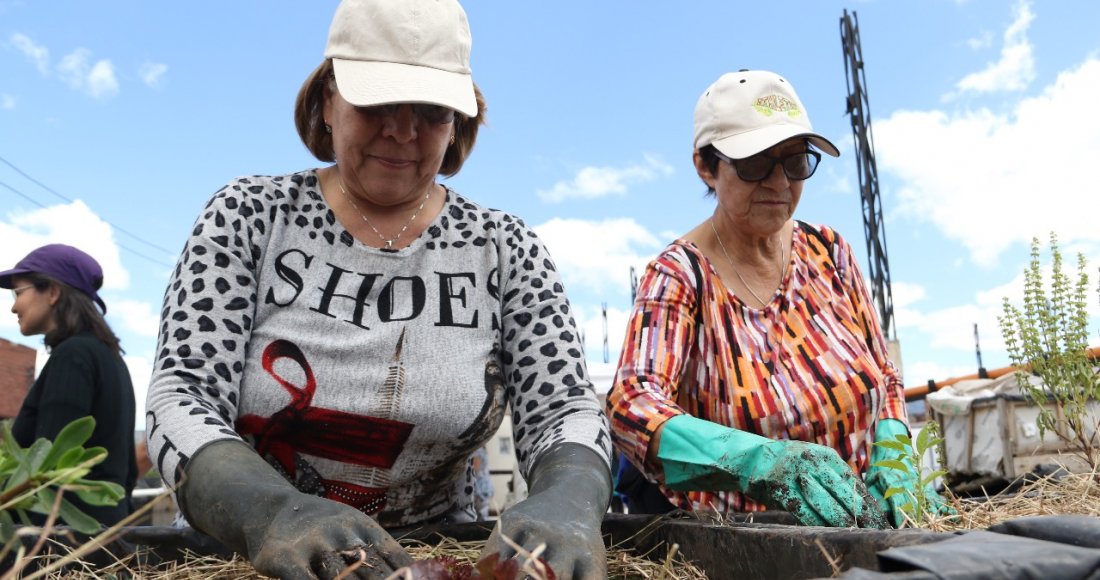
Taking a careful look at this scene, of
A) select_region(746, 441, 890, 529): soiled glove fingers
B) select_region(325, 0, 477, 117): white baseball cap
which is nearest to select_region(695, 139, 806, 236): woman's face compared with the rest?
select_region(746, 441, 890, 529): soiled glove fingers

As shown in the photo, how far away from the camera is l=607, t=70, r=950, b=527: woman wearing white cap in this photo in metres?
1.91

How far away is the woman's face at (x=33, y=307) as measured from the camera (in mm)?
3289

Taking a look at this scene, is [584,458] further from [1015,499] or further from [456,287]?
[1015,499]

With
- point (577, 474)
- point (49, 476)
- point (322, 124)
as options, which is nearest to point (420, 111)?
point (322, 124)

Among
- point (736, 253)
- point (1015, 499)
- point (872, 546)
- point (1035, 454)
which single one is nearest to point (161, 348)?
point (872, 546)

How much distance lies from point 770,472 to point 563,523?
0.61 meters

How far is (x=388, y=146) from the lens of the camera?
1.68 m

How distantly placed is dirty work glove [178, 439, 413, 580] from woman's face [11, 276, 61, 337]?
235 cm

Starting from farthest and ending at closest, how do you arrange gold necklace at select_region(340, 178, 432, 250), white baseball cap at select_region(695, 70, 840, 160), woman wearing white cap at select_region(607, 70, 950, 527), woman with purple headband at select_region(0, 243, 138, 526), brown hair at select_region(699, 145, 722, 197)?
1. woman with purple headband at select_region(0, 243, 138, 526)
2. brown hair at select_region(699, 145, 722, 197)
3. white baseball cap at select_region(695, 70, 840, 160)
4. woman wearing white cap at select_region(607, 70, 950, 527)
5. gold necklace at select_region(340, 178, 432, 250)

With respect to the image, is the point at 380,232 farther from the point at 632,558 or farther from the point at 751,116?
the point at 751,116

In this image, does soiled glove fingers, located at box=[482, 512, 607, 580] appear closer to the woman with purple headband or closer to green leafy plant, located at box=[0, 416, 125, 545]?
green leafy plant, located at box=[0, 416, 125, 545]

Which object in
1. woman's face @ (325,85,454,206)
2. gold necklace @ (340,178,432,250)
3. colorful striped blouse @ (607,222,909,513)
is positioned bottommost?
colorful striped blouse @ (607,222,909,513)

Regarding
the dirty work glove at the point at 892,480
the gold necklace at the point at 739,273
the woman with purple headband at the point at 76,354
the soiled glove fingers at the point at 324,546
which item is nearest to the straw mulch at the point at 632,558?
A: the dirty work glove at the point at 892,480

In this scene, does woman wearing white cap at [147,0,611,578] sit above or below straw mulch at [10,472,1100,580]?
above
